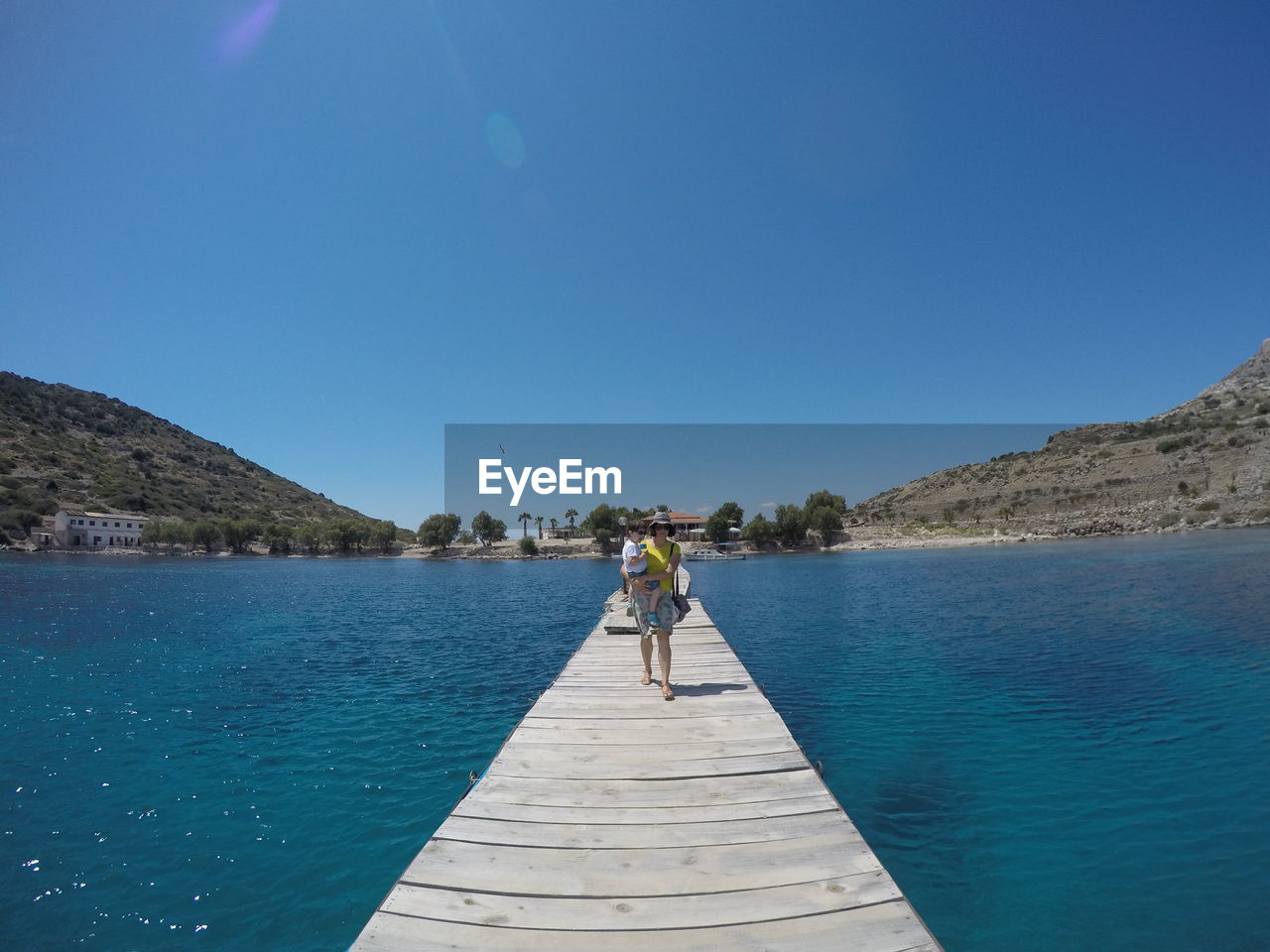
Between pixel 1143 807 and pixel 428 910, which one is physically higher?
pixel 428 910

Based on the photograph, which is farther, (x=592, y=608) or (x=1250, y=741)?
(x=592, y=608)

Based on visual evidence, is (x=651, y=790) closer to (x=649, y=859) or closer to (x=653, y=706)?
(x=649, y=859)

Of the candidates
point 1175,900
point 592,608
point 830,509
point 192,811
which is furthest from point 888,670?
point 830,509

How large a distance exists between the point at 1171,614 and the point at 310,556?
130199 mm

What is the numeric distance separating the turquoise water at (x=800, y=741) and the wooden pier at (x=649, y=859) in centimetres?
273

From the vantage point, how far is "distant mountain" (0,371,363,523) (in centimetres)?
11269

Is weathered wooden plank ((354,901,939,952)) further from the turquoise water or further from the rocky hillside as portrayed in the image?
the rocky hillside

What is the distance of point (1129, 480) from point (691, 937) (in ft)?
386

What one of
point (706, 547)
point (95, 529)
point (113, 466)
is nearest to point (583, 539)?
point (706, 547)

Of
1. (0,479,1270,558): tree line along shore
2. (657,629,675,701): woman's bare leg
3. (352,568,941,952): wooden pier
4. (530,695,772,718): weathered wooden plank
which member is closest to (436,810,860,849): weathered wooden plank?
(352,568,941,952): wooden pier

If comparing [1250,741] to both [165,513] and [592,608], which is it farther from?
[165,513]

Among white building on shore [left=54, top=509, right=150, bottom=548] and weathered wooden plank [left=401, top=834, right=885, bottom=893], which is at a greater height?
white building on shore [left=54, top=509, right=150, bottom=548]

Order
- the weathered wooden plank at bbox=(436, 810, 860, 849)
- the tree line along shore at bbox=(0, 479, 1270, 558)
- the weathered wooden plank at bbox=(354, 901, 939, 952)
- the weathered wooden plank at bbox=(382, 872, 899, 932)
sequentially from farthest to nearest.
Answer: the tree line along shore at bbox=(0, 479, 1270, 558), the weathered wooden plank at bbox=(436, 810, 860, 849), the weathered wooden plank at bbox=(382, 872, 899, 932), the weathered wooden plank at bbox=(354, 901, 939, 952)

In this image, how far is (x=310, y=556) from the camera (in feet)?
381
